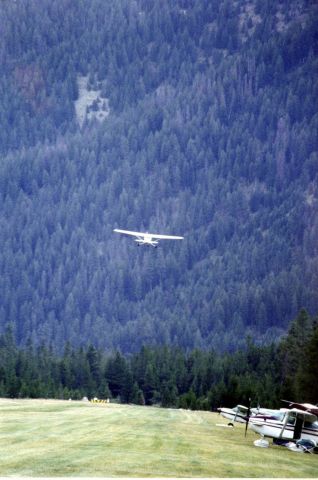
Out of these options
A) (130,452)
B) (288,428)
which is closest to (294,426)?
(288,428)

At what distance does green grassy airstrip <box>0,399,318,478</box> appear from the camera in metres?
50.5

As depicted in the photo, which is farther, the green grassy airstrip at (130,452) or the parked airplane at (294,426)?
the parked airplane at (294,426)

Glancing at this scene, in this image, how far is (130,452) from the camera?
57.8m

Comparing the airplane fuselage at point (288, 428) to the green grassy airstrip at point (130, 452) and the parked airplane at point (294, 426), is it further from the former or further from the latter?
the green grassy airstrip at point (130, 452)

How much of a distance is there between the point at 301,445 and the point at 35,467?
25824 millimetres

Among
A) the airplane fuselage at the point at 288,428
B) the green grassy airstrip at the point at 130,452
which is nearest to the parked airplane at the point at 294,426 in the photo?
the airplane fuselage at the point at 288,428

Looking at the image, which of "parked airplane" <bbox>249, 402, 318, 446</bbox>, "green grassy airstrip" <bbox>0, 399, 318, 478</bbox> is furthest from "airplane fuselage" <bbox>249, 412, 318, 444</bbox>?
"green grassy airstrip" <bbox>0, 399, 318, 478</bbox>

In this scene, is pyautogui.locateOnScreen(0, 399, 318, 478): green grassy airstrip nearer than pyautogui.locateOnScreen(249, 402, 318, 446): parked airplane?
Yes

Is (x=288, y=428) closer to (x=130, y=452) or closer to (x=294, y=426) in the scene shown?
(x=294, y=426)

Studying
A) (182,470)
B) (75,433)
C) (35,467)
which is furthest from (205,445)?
(35,467)

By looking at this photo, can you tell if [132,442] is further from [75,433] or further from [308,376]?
[308,376]

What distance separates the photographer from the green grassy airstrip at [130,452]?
166 feet

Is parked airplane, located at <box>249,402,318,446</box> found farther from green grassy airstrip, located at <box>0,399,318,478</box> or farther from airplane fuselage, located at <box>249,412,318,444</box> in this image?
green grassy airstrip, located at <box>0,399,318,478</box>

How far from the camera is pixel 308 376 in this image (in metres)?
116
